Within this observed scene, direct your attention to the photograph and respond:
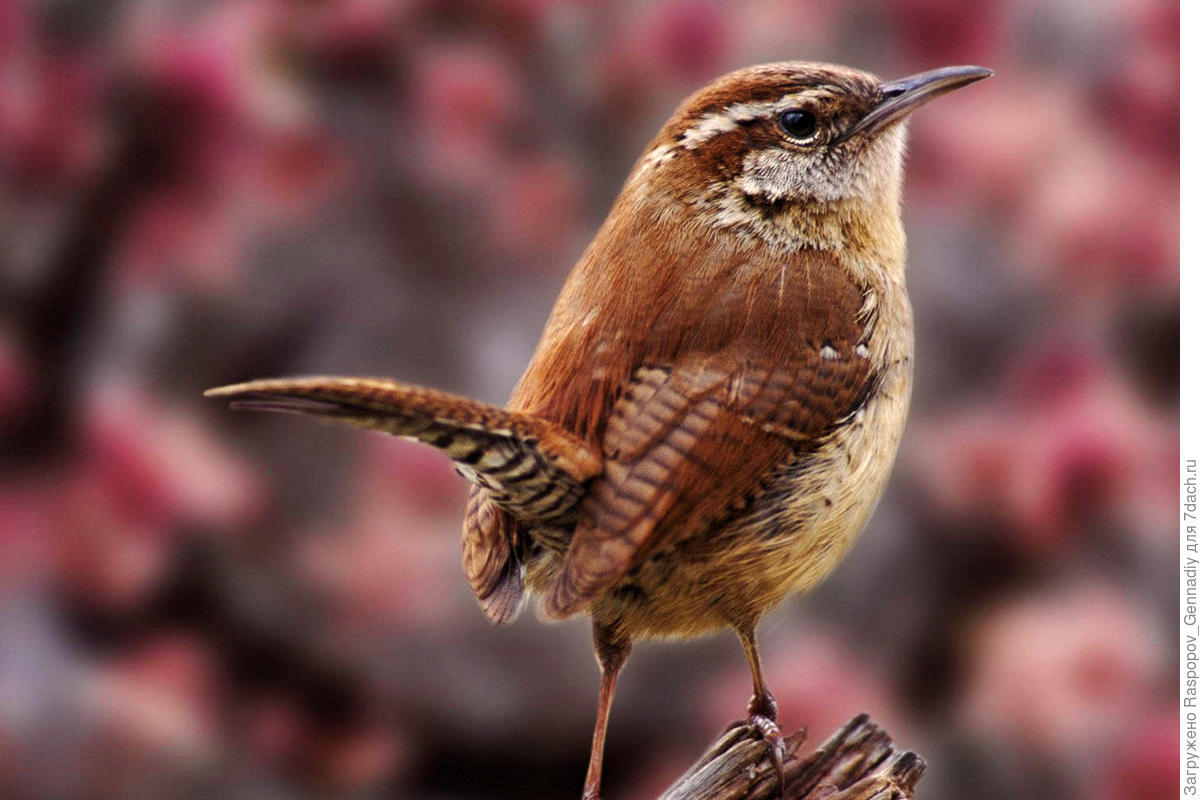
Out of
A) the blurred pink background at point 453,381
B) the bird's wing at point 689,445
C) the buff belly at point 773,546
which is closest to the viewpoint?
the bird's wing at point 689,445

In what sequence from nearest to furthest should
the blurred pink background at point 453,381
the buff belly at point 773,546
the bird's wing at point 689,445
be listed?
the bird's wing at point 689,445, the buff belly at point 773,546, the blurred pink background at point 453,381

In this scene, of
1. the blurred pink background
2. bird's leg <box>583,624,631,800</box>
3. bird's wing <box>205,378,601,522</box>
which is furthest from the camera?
the blurred pink background

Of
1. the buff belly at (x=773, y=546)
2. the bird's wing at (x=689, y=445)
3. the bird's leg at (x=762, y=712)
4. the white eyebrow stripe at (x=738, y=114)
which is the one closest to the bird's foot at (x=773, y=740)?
the bird's leg at (x=762, y=712)

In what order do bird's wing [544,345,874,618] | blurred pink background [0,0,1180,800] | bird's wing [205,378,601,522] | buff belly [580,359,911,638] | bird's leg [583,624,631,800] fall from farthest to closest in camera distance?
blurred pink background [0,0,1180,800]
bird's leg [583,624,631,800]
buff belly [580,359,911,638]
bird's wing [544,345,874,618]
bird's wing [205,378,601,522]

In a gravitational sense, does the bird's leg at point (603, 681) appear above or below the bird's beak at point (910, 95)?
below

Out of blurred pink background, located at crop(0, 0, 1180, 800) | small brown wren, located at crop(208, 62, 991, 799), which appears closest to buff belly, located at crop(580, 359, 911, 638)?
small brown wren, located at crop(208, 62, 991, 799)

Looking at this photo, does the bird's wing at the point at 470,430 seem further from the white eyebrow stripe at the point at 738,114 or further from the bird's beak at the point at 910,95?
the bird's beak at the point at 910,95

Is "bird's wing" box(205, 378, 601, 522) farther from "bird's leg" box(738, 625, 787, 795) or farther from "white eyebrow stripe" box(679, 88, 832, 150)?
"white eyebrow stripe" box(679, 88, 832, 150)

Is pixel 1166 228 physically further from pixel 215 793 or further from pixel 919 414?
pixel 215 793

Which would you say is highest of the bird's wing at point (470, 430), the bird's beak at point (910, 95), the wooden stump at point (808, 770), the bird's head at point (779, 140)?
the bird's beak at point (910, 95)
